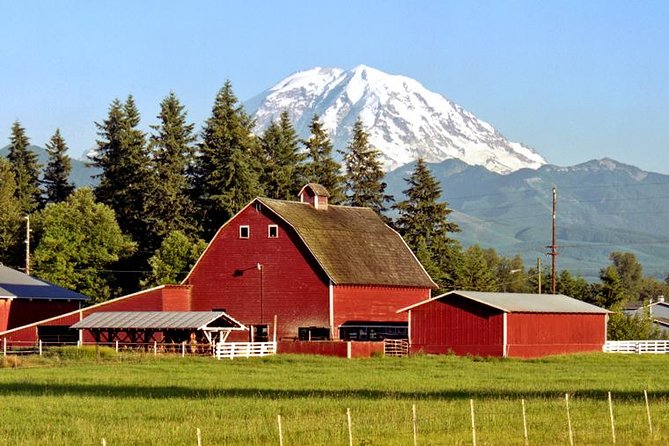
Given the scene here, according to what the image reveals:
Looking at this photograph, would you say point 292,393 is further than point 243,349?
No

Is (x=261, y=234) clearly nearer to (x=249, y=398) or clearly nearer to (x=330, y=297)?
(x=330, y=297)

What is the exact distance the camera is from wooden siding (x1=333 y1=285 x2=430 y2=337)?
7569cm

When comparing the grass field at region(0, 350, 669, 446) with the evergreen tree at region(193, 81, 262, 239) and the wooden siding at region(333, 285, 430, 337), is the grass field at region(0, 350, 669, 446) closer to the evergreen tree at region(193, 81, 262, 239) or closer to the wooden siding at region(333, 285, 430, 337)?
the wooden siding at region(333, 285, 430, 337)

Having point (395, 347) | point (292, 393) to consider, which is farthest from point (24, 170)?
point (292, 393)

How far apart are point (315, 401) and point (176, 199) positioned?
6597 cm

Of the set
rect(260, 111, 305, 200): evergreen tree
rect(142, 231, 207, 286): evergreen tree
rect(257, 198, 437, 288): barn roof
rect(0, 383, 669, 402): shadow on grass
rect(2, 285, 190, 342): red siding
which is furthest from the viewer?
rect(260, 111, 305, 200): evergreen tree

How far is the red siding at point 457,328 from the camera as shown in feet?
229

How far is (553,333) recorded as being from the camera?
7344 cm

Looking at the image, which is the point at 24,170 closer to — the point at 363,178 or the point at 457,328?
the point at 363,178

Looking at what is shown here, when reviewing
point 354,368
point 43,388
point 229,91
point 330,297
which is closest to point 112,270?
point 229,91

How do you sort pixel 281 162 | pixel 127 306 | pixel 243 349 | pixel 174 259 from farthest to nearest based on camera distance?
pixel 281 162
pixel 174 259
pixel 127 306
pixel 243 349

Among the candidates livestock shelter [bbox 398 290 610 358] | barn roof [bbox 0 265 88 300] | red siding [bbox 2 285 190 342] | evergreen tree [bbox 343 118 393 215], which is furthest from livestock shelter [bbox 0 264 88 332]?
evergreen tree [bbox 343 118 393 215]

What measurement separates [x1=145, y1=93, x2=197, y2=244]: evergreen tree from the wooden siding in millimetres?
25070

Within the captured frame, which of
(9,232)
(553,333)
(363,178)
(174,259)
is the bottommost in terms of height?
(553,333)
